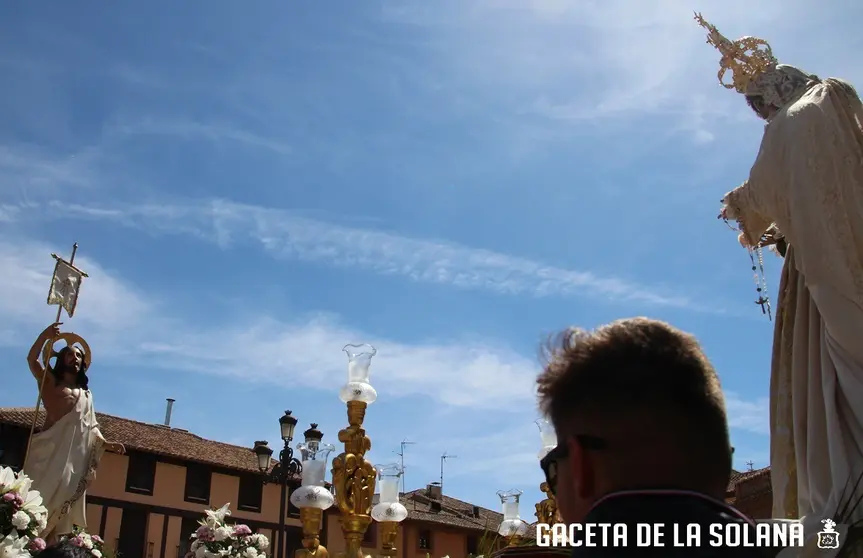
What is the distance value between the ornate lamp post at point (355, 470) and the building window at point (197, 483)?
29.6 metres

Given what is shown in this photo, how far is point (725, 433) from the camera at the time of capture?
1618 millimetres

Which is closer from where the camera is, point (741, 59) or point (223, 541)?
point (741, 59)

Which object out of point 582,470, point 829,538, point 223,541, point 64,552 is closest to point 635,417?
point 582,470

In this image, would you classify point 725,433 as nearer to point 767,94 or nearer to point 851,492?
point 851,492

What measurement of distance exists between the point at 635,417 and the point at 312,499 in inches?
177

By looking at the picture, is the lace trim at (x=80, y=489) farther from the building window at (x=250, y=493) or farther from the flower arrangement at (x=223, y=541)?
the building window at (x=250, y=493)

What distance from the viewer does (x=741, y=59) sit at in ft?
16.4

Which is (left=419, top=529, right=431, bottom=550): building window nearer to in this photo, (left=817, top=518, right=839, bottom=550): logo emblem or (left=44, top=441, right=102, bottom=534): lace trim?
(left=44, top=441, right=102, bottom=534): lace trim

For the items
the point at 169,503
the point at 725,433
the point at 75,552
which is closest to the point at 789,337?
the point at 725,433

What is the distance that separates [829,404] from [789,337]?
691 mm

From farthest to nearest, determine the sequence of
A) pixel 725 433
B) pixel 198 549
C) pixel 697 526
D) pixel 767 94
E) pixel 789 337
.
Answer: pixel 198 549 → pixel 767 94 → pixel 789 337 → pixel 725 433 → pixel 697 526

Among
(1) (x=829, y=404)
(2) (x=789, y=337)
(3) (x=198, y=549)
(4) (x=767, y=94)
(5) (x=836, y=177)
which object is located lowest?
(3) (x=198, y=549)

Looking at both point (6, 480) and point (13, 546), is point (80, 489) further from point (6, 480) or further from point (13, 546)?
point (13, 546)

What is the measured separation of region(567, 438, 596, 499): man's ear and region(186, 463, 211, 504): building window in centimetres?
3398
